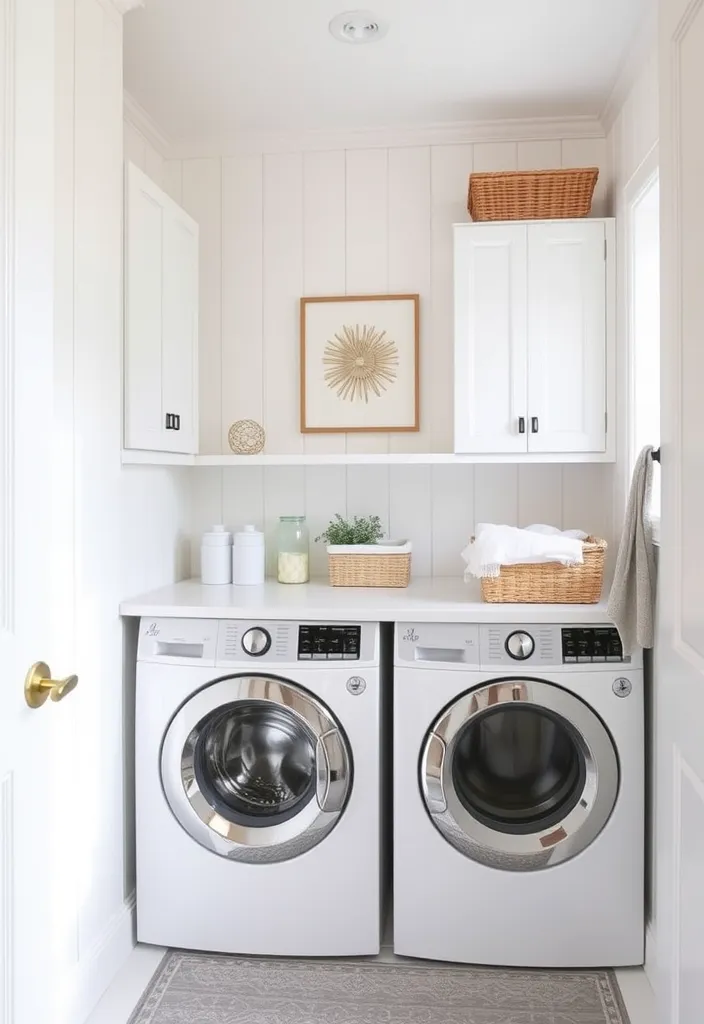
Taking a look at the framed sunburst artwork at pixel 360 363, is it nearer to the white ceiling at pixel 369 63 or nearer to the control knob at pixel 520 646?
the white ceiling at pixel 369 63

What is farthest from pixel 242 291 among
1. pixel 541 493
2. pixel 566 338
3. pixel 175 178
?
pixel 541 493

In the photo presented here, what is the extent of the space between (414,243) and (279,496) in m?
1.04

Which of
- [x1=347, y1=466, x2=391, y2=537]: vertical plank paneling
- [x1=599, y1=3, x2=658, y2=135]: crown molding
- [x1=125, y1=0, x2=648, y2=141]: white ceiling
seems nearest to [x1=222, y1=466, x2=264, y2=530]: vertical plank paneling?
[x1=347, y1=466, x2=391, y2=537]: vertical plank paneling

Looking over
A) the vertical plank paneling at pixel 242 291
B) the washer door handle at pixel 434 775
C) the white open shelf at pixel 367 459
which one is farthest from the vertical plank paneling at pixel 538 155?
the washer door handle at pixel 434 775

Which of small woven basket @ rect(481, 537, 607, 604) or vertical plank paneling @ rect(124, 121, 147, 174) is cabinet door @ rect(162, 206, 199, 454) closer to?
vertical plank paneling @ rect(124, 121, 147, 174)

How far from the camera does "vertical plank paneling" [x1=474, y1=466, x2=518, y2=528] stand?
9.40 feet

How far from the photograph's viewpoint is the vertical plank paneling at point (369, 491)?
2.92m

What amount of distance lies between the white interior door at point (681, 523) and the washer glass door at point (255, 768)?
99 cm

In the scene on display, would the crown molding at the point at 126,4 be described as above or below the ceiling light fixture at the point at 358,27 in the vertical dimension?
below

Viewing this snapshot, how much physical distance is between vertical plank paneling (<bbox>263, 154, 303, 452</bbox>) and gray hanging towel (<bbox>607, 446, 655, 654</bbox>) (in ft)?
4.25

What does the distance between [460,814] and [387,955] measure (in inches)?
19.0

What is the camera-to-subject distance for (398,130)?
2816mm

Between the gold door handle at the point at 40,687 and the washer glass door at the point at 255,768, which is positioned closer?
the gold door handle at the point at 40,687

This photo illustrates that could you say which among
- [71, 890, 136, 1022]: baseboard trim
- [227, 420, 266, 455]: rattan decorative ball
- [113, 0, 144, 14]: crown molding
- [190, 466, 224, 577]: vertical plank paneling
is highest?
[113, 0, 144, 14]: crown molding
